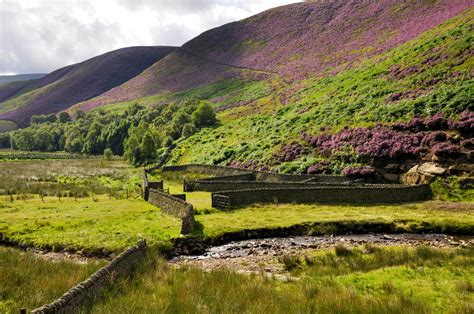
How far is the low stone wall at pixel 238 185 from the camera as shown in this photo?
38688mm

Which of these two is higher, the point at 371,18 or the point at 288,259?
the point at 371,18

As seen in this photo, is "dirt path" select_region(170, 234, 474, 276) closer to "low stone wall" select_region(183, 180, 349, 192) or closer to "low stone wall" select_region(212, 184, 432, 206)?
"low stone wall" select_region(212, 184, 432, 206)

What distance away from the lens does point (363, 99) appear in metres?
65.8

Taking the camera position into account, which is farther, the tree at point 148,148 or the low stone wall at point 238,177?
the tree at point 148,148

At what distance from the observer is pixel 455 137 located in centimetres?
4159

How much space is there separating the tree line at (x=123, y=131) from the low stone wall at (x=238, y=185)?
154ft

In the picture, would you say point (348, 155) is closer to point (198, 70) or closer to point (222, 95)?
point (222, 95)

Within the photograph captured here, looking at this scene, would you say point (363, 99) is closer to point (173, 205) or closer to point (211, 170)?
point (211, 170)

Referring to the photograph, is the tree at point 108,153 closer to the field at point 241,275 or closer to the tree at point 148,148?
the tree at point 148,148

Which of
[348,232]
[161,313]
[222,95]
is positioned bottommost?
[348,232]

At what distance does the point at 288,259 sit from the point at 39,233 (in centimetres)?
1663

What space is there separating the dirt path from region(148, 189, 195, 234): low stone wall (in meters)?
2.47

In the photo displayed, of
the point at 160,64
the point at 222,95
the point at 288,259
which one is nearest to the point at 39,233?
the point at 288,259

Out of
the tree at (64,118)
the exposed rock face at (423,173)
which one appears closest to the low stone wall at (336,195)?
the exposed rock face at (423,173)
